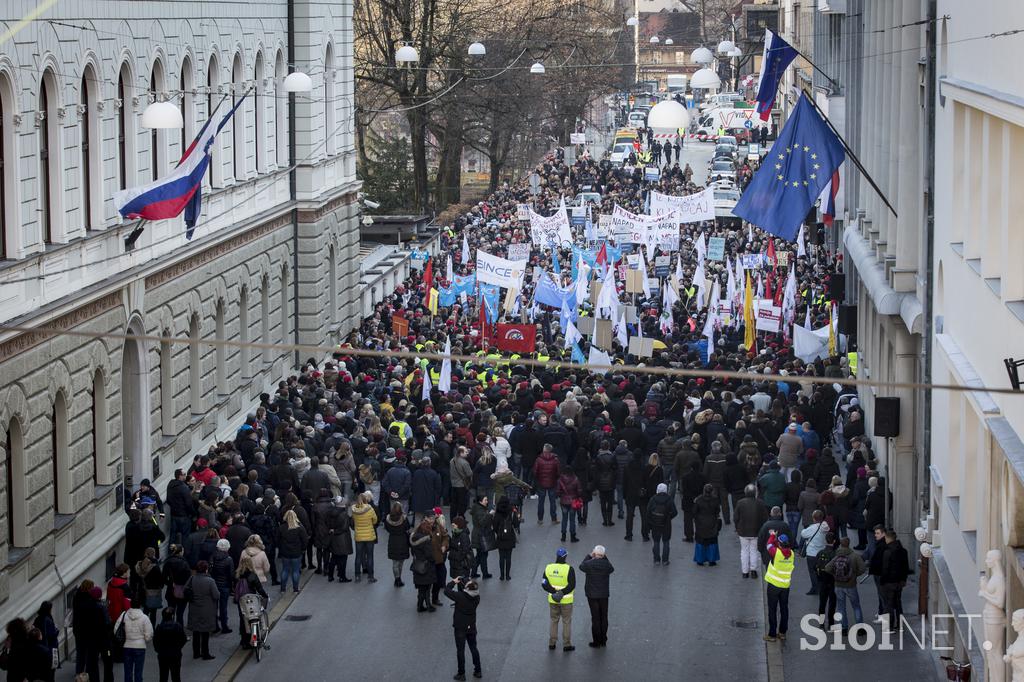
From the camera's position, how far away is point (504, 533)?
22.7 metres

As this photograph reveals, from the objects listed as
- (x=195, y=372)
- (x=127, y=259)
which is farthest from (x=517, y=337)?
(x=127, y=259)

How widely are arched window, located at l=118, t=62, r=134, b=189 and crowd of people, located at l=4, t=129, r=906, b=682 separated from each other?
3.97m

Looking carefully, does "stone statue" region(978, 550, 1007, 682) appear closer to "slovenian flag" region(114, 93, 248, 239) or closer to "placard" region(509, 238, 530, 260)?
"slovenian flag" region(114, 93, 248, 239)

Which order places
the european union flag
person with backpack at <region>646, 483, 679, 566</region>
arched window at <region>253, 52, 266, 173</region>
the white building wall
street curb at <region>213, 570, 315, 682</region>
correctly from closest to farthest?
the white building wall
street curb at <region>213, 570, 315, 682</region>
person with backpack at <region>646, 483, 679, 566</region>
the european union flag
arched window at <region>253, 52, 266, 173</region>

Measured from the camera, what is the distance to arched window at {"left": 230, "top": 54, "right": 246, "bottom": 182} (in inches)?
1286

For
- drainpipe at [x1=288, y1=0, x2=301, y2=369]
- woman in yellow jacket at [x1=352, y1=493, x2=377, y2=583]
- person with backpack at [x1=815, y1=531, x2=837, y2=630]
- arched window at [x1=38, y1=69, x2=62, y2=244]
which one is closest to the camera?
person with backpack at [x1=815, y1=531, x2=837, y2=630]

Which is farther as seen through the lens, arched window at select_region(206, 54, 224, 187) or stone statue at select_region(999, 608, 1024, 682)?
arched window at select_region(206, 54, 224, 187)

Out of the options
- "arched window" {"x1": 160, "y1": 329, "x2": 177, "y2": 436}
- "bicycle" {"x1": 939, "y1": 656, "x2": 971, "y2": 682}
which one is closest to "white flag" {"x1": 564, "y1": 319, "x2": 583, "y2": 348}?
"arched window" {"x1": 160, "y1": 329, "x2": 177, "y2": 436}

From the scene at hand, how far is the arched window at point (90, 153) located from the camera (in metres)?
24.3

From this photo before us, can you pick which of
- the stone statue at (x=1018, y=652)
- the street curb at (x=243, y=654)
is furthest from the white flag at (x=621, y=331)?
the stone statue at (x=1018, y=652)

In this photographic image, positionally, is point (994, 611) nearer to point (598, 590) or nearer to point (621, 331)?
point (598, 590)

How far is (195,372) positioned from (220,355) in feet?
4.19

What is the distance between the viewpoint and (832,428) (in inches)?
1148

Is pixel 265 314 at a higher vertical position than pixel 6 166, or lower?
lower
